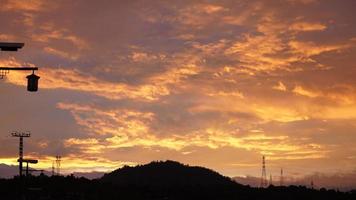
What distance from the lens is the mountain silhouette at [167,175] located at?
502ft

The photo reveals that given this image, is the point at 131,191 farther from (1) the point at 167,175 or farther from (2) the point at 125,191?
(1) the point at 167,175

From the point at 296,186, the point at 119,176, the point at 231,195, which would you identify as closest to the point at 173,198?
the point at 231,195

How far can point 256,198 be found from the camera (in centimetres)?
11088

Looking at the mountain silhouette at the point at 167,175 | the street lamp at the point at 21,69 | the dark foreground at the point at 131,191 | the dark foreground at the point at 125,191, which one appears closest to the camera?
the street lamp at the point at 21,69

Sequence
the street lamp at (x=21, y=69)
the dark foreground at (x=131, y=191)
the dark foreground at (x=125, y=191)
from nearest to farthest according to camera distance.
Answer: the street lamp at (x=21, y=69)
the dark foreground at (x=131, y=191)
the dark foreground at (x=125, y=191)

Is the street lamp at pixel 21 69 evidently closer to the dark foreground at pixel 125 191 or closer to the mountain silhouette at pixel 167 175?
the dark foreground at pixel 125 191

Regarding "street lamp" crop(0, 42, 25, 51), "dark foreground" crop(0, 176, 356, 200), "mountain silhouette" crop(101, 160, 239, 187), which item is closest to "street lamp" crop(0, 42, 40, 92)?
"street lamp" crop(0, 42, 25, 51)

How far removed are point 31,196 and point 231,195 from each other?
46.7 m

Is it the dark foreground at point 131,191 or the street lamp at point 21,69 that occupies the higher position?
the street lamp at point 21,69

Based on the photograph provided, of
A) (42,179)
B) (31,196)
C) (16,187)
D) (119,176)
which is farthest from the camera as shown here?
(119,176)

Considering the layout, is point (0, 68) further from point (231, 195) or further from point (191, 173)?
point (191, 173)

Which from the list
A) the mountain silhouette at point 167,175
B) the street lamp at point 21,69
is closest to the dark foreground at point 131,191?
the mountain silhouette at point 167,175

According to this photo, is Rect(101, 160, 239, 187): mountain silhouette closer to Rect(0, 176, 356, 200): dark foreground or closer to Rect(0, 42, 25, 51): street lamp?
Rect(0, 176, 356, 200): dark foreground

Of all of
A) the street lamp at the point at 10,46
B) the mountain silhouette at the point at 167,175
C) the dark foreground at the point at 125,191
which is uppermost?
the street lamp at the point at 10,46
